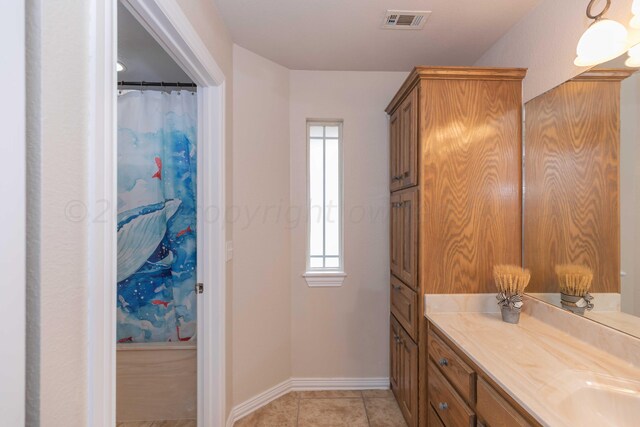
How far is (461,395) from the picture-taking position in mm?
1308

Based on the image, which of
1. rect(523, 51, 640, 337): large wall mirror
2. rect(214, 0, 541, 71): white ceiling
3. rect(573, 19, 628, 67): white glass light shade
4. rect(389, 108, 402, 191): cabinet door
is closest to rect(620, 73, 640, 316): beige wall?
rect(523, 51, 640, 337): large wall mirror

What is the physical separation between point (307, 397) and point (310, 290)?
792 mm

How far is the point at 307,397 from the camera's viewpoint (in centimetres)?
236

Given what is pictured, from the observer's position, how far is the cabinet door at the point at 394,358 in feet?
7.19

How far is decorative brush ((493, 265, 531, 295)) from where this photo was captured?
1.59 m

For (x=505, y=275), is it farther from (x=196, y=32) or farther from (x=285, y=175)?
(x=196, y=32)

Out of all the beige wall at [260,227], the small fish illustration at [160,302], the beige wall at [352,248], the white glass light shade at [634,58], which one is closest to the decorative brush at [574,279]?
the white glass light shade at [634,58]

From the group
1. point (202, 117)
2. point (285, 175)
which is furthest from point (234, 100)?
point (285, 175)

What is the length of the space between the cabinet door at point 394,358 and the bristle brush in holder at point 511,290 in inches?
30.5

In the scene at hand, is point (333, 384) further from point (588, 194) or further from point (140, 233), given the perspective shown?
point (588, 194)

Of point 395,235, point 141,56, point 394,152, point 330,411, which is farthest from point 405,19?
point 330,411

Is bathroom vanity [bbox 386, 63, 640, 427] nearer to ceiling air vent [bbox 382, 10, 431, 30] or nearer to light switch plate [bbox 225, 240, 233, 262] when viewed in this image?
ceiling air vent [bbox 382, 10, 431, 30]

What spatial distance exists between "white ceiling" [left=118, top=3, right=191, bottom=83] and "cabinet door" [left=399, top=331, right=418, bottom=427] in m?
2.41

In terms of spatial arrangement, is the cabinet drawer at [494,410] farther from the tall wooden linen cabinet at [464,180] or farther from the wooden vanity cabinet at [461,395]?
the tall wooden linen cabinet at [464,180]
